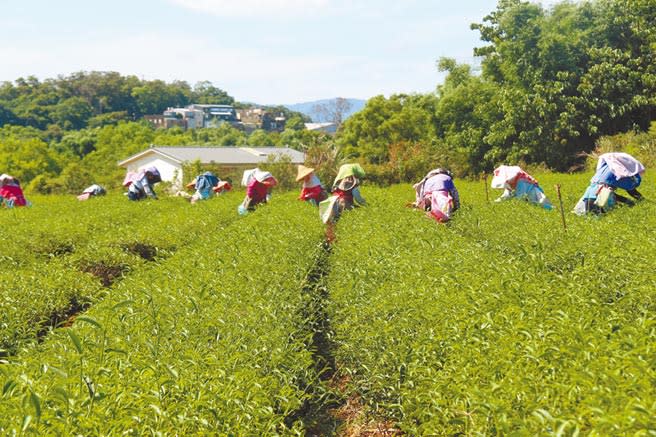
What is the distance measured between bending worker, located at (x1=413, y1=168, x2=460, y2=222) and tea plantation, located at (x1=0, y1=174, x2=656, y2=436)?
176 centimetres

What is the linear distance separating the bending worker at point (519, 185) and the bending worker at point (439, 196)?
163 centimetres

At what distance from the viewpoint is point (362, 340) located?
16.4ft

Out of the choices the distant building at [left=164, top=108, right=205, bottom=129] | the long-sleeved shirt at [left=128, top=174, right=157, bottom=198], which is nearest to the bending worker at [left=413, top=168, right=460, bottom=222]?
the long-sleeved shirt at [left=128, top=174, right=157, bottom=198]

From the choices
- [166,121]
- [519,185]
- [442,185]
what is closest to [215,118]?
[166,121]

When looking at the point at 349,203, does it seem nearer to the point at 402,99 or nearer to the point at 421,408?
the point at 421,408

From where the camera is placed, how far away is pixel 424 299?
5.03 metres

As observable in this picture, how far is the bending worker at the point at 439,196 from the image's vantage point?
1120 centimetres

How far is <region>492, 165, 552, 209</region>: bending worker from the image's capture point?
509 inches

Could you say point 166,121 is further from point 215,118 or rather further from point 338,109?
point 338,109

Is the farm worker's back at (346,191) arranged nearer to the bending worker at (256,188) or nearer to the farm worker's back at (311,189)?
the farm worker's back at (311,189)

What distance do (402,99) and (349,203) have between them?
29.9m

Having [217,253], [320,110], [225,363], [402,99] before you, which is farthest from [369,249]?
[320,110]

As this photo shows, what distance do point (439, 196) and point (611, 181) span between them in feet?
Answer: 9.16

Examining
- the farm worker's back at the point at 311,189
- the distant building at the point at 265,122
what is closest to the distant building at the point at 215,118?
the distant building at the point at 265,122
